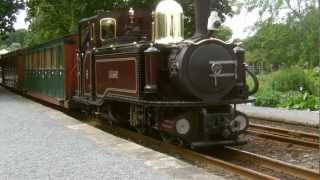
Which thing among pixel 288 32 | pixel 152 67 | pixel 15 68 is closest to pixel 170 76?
pixel 152 67

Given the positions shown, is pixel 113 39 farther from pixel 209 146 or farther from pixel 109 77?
pixel 209 146

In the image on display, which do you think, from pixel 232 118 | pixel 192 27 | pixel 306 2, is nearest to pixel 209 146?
pixel 232 118

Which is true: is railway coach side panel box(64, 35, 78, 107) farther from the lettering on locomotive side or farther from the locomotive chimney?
the locomotive chimney

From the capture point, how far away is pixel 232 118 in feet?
33.1

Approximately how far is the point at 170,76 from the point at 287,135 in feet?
11.4

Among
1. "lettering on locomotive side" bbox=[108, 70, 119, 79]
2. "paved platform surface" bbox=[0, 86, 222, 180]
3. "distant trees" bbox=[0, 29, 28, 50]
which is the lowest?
"paved platform surface" bbox=[0, 86, 222, 180]

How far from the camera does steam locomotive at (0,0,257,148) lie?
9.89 metres

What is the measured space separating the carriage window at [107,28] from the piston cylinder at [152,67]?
103 inches

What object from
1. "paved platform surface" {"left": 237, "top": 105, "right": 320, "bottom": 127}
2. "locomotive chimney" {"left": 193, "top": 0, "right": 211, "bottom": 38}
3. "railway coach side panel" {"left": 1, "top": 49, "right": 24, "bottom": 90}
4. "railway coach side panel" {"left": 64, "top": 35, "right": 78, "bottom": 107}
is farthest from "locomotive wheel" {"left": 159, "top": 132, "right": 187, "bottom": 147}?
"railway coach side panel" {"left": 1, "top": 49, "right": 24, "bottom": 90}

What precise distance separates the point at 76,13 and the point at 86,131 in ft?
49.5

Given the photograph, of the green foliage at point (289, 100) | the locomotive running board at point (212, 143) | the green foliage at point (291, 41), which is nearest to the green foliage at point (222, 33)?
the locomotive running board at point (212, 143)

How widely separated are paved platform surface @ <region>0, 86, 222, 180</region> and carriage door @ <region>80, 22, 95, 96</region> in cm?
134

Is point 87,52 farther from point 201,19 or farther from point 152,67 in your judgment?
point 152,67

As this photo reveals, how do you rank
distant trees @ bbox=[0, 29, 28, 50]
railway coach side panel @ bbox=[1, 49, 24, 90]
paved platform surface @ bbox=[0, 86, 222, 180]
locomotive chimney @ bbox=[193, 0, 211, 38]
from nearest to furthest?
paved platform surface @ bbox=[0, 86, 222, 180] → locomotive chimney @ bbox=[193, 0, 211, 38] → railway coach side panel @ bbox=[1, 49, 24, 90] → distant trees @ bbox=[0, 29, 28, 50]
